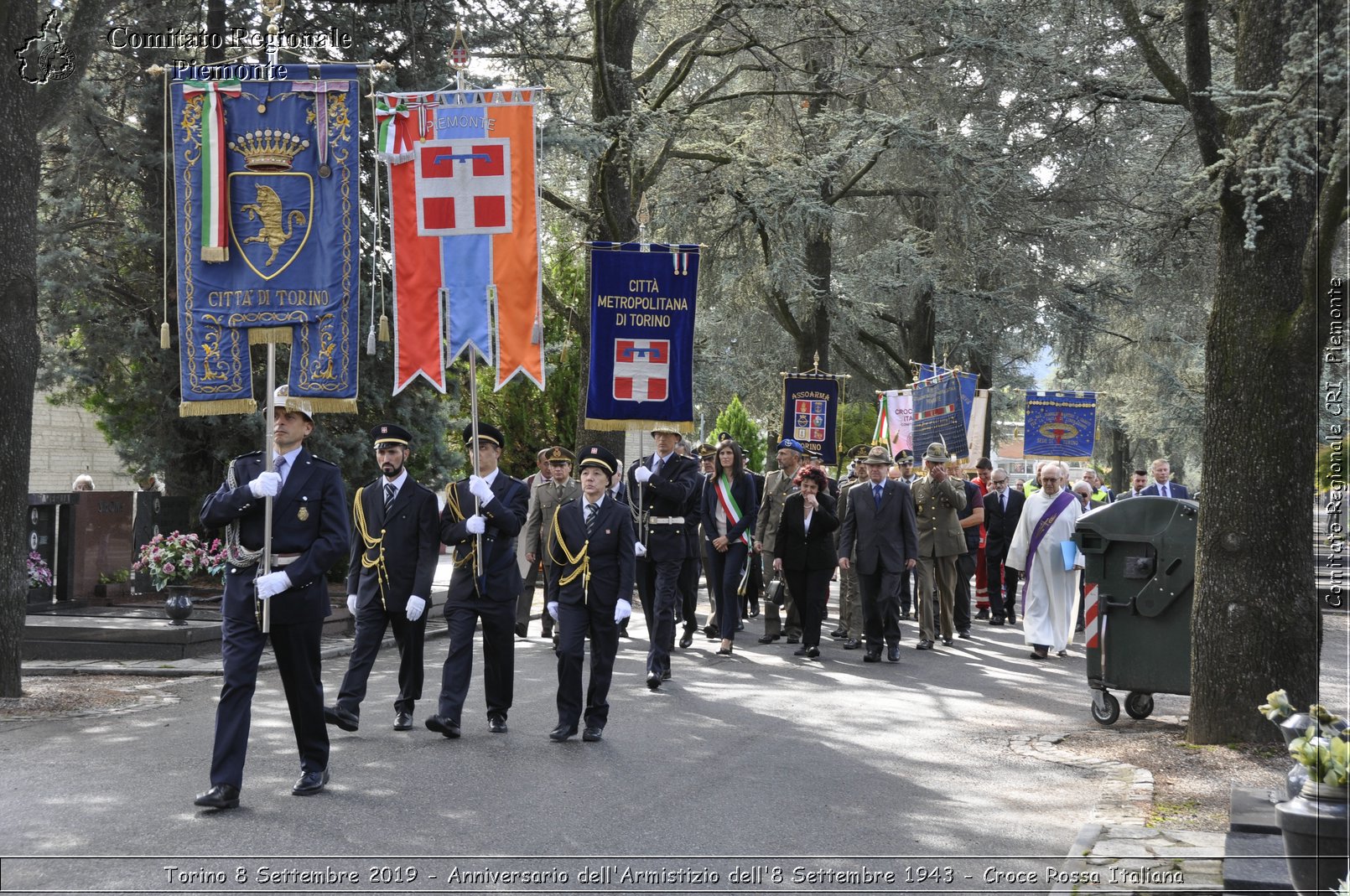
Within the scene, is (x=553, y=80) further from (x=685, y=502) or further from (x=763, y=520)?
(x=685, y=502)

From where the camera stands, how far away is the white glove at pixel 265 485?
733cm

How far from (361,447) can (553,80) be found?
6.64 m

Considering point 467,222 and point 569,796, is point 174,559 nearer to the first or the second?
point 467,222

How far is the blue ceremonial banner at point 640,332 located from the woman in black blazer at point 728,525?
49.2 inches

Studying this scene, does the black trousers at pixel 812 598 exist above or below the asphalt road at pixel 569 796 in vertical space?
above

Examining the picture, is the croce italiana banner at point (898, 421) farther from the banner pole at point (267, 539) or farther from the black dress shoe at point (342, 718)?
the banner pole at point (267, 539)

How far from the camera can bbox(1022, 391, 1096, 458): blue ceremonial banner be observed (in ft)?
87.9

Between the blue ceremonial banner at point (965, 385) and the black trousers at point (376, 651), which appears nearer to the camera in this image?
the black trousers at point (376, 651)

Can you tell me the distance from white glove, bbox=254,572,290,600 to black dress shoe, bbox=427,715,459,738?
84.3 inches

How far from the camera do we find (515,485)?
32.6ft

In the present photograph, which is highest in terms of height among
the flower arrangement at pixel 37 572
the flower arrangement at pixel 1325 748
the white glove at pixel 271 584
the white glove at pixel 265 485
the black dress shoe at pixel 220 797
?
the white glove at pixel 265 485

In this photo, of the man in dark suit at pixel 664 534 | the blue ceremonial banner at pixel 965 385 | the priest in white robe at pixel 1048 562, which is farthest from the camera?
the blue ceremonial banner at pixel 965 385

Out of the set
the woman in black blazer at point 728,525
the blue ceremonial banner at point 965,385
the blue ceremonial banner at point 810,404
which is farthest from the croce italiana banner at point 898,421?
the woman in black blazer at point 728,525

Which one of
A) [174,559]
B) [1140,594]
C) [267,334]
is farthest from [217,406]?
[1140,594]
